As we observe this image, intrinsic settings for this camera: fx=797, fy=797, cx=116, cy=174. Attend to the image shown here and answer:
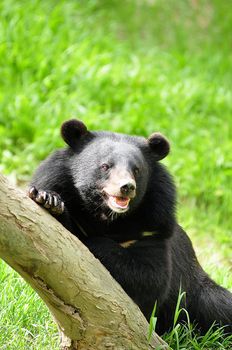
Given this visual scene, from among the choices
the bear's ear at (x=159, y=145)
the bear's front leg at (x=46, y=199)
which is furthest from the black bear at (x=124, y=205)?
the bear's front leg at (x=46, y=199)

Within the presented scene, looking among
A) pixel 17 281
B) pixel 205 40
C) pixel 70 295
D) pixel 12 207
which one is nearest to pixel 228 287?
pixel 17 281

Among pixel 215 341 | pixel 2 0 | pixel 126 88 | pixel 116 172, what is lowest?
pixel 215 341

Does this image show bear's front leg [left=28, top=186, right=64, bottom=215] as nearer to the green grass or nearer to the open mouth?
the open mouth

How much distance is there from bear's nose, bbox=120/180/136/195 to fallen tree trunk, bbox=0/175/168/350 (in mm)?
567

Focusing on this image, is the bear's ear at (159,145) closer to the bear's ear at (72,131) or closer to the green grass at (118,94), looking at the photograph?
the bear's ear at (72,131)

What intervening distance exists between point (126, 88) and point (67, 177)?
198 inches

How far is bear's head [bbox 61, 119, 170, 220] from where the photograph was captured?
15.9 feet

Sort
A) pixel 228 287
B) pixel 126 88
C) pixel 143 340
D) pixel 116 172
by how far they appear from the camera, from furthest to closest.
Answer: pixel 126 88 < pixel 228 287 < pixel 116 172 < pixel 143 340

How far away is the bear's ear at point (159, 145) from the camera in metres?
5.34

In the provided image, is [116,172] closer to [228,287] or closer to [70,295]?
[70,295]

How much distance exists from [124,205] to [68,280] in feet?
2.67

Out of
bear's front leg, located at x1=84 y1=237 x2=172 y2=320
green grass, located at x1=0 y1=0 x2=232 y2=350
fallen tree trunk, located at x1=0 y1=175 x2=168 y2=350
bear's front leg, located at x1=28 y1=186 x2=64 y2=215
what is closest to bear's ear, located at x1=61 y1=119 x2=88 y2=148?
bear's front leg, located at x1=84 y1=237 x2=172 y2=320

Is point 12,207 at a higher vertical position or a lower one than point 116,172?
lower

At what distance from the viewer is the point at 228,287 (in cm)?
657
